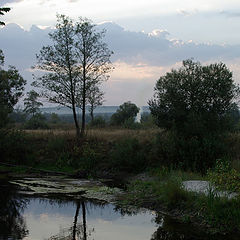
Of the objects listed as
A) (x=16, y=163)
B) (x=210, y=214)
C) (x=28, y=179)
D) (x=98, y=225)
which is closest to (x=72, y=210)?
(x=98, y=225)

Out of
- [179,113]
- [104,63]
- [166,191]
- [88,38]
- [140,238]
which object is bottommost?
[140,238]

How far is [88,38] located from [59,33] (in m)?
3.08

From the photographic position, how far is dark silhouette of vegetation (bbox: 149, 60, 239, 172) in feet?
102

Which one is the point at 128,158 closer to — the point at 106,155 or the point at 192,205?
the point at 106,155

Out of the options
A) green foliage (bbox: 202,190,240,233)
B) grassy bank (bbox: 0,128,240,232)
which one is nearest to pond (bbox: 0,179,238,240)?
green foliage (bbox: 202,190,240,233)

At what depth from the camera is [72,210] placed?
1878 cm

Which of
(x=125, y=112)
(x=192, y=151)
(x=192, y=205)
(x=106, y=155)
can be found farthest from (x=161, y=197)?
(x=125, y=112)

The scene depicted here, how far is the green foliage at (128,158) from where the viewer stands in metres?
32.7

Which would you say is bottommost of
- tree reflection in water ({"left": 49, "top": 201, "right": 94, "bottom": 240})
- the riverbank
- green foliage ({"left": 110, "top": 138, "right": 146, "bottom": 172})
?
tree reflection in water ({"left": 49, "top": 201, "right": 94, "bottom": 240})

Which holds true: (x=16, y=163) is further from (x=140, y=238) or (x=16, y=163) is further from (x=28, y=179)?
(x=140, y=238)

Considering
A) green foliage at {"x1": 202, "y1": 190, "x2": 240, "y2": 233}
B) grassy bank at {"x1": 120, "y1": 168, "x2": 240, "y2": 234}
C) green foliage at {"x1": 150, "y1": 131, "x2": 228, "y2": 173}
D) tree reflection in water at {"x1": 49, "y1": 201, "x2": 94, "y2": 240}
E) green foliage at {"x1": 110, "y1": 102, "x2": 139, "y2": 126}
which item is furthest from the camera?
green foliage at {"x1": 110, "y1": 102, "x2": 139, "y2": 126}

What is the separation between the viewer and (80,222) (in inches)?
656

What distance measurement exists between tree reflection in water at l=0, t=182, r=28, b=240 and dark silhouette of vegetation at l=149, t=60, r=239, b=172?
14418mm

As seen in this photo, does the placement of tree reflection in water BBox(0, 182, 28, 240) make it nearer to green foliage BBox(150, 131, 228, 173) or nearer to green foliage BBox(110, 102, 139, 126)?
green foliage BBox(150, 131, 228, 173)
